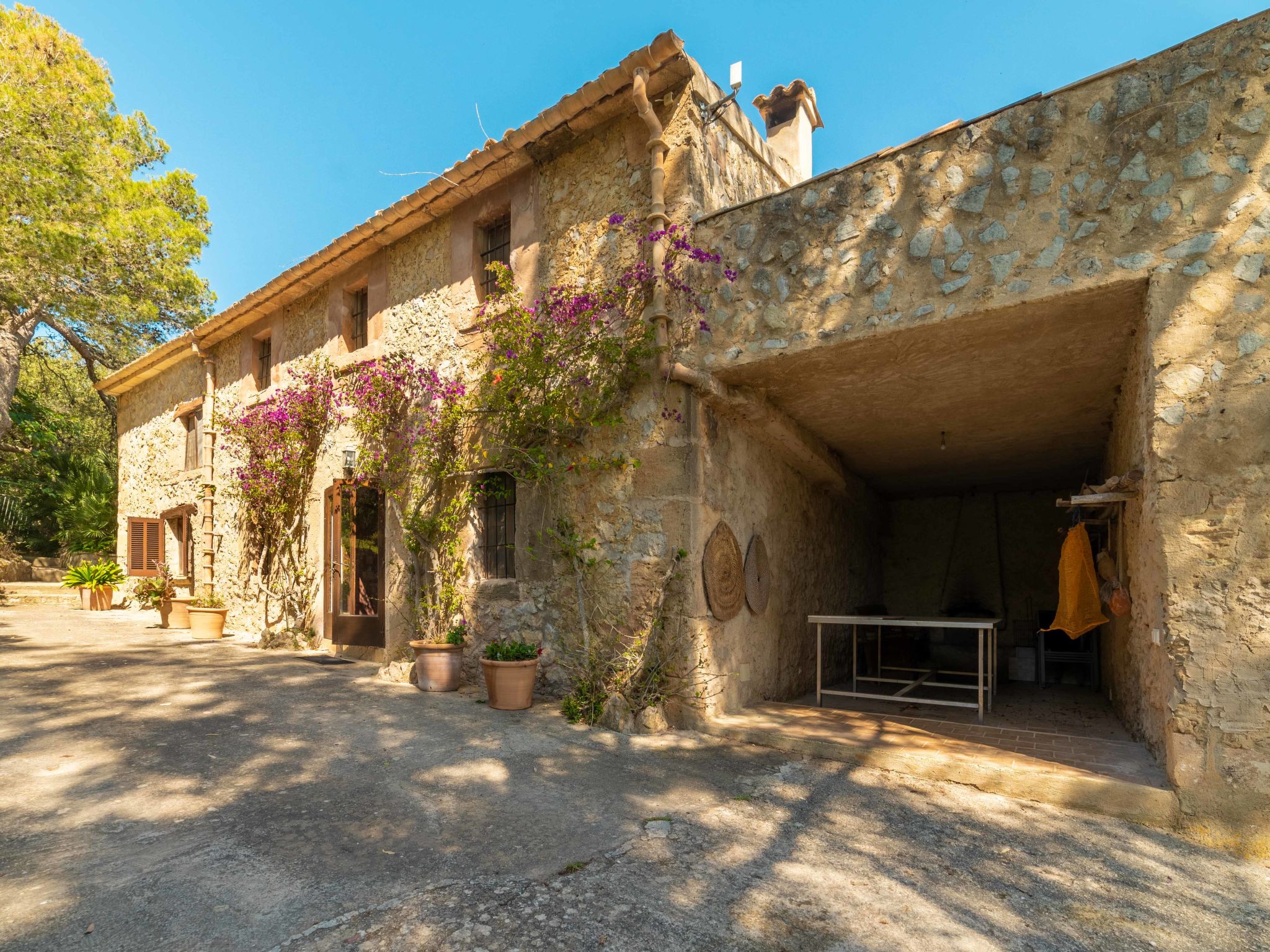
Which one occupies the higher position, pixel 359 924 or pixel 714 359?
pixel 714 359

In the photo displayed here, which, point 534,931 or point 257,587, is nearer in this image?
point 534,931

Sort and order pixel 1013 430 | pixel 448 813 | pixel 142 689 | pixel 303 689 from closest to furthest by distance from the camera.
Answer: pixel 448 813, pixel 142 689, pixel 303 689, pixel 1013 430

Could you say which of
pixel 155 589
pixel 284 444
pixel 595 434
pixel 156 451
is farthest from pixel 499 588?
pixel 156 451

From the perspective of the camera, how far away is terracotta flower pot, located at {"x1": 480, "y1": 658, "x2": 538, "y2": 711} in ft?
17.8

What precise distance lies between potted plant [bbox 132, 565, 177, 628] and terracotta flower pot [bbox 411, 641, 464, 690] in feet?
23.0

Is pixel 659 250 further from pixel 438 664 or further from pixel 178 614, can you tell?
pixel 178 614

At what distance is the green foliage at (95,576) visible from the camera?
12930mm

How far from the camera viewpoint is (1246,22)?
3340 mm

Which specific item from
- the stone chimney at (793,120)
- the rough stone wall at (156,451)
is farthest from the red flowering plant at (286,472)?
the stone chimney at (793,120)

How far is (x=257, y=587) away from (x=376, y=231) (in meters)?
5.48

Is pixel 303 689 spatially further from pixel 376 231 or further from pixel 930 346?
pixel 930 346

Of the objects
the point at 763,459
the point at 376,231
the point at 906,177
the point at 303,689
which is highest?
the point at 376,231

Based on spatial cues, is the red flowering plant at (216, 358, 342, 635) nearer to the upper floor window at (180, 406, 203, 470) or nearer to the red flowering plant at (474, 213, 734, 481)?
the upper floor window at (180, 406, 203, 470)

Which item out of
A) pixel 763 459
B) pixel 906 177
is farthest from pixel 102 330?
pixel 906 177
